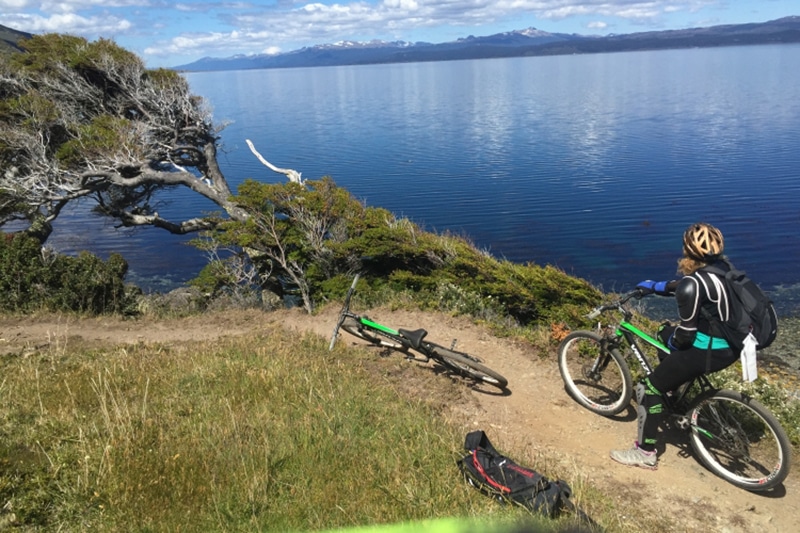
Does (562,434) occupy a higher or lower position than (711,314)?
lower

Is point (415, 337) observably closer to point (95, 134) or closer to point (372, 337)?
point (372, 337)

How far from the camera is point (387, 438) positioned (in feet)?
18.4

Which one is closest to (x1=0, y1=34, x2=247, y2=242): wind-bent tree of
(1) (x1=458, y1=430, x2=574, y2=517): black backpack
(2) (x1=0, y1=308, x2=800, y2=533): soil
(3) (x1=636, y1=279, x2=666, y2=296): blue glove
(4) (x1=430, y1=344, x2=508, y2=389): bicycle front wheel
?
(2) (x1=0, y1=308, x2=800, y2=533): soil

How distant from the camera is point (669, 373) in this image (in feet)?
19.0

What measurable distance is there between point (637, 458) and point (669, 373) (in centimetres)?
104

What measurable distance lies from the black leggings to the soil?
454 mm

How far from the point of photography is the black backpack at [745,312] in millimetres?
5141

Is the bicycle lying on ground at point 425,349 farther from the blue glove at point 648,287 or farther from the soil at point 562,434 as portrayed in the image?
the blue glove at point 648,287

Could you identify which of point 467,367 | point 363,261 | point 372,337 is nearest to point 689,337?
point 467,367

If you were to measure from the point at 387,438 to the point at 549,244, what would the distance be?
78.4 ft

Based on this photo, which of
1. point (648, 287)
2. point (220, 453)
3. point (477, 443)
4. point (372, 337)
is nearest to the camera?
point (220, 453)

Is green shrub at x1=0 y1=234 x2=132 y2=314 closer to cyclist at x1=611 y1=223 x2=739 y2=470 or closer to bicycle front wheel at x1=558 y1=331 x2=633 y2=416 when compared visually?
bicycle front wheel at x1=558 y1=331 x2=633 y2=416

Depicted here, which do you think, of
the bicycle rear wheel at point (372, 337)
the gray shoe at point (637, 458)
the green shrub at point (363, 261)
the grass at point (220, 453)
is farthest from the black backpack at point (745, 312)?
the green shrub at point (363, 261)

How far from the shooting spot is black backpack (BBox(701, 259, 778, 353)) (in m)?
5.14
